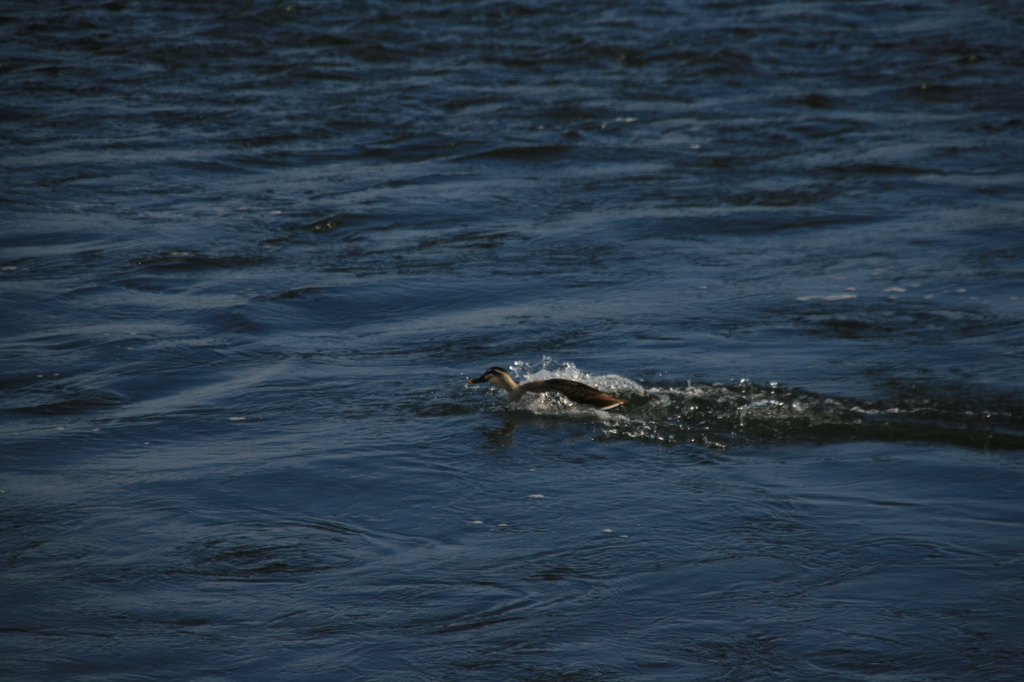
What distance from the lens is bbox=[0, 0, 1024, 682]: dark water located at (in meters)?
5.41

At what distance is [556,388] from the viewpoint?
321 inches

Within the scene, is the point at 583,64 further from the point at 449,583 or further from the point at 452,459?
the point at 449,583

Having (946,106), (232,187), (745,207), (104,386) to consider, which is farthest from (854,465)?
(946,106)

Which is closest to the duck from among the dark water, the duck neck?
the duck neck

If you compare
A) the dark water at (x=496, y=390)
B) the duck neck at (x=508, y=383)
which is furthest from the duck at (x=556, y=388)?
the dark water at (x=496, y=390)

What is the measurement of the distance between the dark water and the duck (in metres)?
0.13

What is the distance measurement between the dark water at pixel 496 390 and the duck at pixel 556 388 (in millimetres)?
126

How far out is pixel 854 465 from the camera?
7176 millimetres

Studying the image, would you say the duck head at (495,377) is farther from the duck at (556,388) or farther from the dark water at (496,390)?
the dark water at (496,390)

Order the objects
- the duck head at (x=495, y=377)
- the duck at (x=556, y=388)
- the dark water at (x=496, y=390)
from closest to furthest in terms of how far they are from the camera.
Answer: the dark water at (x=496, y=390)
the duck at (x=556, y=388)
the duck head at (x=495, y=377)

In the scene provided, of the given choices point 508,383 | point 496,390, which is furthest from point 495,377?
point 496,390

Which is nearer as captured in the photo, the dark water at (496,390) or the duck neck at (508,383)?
the dark water at (496,390)

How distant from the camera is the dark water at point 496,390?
5414 millimetres

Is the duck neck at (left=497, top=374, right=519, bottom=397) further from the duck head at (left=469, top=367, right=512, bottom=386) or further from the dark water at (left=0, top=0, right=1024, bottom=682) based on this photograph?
the dark water at (left=0, top=0, right=1024, bottom=682)
